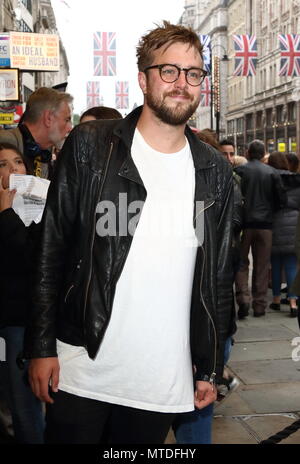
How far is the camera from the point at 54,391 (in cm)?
219

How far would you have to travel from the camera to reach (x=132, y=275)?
2.16 metres

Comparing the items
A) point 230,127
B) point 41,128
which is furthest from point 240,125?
point 41,128

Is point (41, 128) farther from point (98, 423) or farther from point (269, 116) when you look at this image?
point (269, 116)

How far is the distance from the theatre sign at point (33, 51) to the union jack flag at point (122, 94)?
11.0 meters

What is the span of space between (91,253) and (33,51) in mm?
20262

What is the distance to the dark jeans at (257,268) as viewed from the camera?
8195mm

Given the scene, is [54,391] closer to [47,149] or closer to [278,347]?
[47,149]

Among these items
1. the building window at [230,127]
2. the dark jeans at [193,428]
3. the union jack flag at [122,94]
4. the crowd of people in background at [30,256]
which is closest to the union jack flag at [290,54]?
the union jack flag at [122,94]

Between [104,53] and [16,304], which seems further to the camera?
[104,53]

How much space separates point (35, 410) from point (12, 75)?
17.1 meters

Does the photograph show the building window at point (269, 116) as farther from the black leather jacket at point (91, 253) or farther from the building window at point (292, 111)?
the black leather jacket at point (91, 253)

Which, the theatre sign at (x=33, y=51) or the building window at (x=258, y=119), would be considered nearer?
the theatre sign at (x=33, y=51)

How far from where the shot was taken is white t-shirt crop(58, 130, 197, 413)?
216 centimetres
